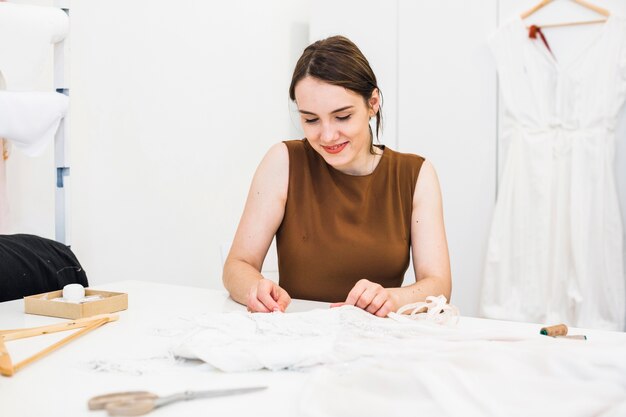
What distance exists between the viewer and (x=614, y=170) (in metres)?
2.53

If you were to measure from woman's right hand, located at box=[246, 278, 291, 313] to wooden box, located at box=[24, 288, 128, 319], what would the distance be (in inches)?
10.4

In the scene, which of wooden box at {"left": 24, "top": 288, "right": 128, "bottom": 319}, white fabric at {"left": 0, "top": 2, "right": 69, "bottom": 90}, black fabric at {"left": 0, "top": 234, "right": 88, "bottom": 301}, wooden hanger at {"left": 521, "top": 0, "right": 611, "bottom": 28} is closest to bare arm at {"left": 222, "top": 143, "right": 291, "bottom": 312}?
wooden box at {"left": 24, "top": 288, "right": 128, "bottom": 319}

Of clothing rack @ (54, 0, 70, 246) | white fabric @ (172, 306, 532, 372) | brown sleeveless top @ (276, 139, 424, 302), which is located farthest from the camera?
clothing rack @ (54, 0, 70, 246)

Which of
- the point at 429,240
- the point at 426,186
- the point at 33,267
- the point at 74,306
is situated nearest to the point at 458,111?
the point at 426,186

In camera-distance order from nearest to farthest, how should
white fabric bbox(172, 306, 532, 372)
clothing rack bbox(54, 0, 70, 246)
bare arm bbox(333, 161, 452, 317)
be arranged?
white fabric bbox(172, 306, 532, 372) → bare arm bbox(333, 161, 452, 317) → clothing rack bbox(54, 0, 70, 246)

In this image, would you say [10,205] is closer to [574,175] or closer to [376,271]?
[376,271]

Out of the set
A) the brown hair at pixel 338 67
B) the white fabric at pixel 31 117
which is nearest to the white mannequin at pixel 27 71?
the white fabric at pixel 31 117

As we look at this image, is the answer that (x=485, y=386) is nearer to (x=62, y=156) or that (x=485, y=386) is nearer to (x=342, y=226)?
(x=342, y=226)

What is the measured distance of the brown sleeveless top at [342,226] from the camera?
1.64m

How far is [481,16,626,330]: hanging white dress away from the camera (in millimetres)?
2490

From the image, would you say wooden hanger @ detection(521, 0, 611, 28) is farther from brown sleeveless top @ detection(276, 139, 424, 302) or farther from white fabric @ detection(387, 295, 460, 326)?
white fabric @ detection(387, 295, 460, 326)

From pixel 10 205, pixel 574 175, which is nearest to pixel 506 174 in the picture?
pixel 574 175

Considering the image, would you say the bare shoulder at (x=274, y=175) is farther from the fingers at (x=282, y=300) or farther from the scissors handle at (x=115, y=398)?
the scissors handle at (x=115, y=398)

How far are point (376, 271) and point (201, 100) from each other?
1.55 m
